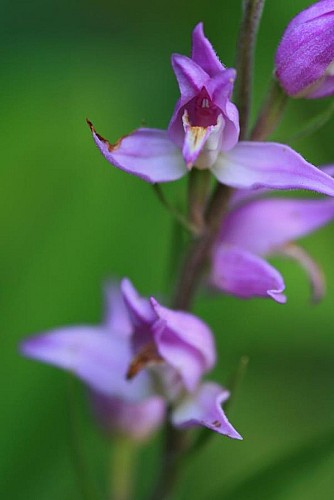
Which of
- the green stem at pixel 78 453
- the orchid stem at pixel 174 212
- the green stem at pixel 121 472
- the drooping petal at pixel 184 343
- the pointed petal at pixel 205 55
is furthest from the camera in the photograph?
the green stem at pixel 121 472

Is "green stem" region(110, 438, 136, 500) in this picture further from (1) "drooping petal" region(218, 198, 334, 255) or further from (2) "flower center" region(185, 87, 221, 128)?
(2) "flower center" region(185, 87, 221, 128)

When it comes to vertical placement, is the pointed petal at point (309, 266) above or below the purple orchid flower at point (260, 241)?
below

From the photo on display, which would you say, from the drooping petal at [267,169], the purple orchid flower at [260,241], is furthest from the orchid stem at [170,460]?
the drooping petal at [267,169]

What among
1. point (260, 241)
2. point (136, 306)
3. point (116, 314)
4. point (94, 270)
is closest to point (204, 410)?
point (136, 306)

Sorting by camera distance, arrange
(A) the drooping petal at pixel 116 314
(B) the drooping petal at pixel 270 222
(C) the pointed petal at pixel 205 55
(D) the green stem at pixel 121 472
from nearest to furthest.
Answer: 1. (C) the pointed petal at pixel 205 55
2. (B) the drooping petal at pixel 270 222
3. (A) the drooping petal at pixel 116 314
4. (D) the green stem at pixel 121 472

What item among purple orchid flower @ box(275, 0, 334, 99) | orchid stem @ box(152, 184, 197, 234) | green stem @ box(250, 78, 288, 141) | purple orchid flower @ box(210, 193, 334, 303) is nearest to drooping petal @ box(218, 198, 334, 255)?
purple orchid flower @ box(210, 193, 334, 303)

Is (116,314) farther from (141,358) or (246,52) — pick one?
(246,52)

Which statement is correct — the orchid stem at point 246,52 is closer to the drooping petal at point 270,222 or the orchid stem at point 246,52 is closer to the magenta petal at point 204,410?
the drooping petal at point 270,222
